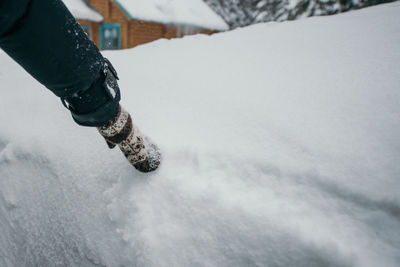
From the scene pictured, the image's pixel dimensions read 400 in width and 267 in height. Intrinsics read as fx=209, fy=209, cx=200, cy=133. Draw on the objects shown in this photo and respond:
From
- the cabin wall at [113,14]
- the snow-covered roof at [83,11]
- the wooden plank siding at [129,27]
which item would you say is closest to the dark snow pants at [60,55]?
the wooden plank siding at [129,27]

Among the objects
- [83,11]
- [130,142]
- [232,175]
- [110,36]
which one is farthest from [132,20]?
[232,175]

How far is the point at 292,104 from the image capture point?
86cm

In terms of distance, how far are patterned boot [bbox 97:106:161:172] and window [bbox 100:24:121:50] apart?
7.12m

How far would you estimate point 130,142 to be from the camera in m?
0.67

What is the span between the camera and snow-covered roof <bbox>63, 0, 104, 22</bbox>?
21.1 feet

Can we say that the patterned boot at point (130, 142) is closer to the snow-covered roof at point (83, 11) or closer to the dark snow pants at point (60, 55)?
the dark snow pants at point (60, 55)

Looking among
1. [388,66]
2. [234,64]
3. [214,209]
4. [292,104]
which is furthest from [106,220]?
[388,66]

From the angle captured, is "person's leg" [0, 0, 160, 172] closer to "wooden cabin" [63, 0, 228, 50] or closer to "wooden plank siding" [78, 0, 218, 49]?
"wooden cabin" [63, 0, 228, 50]

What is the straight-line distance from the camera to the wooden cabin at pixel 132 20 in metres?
6.36

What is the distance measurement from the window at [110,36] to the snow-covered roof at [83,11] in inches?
12.8

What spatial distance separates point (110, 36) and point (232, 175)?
7791 millimetres

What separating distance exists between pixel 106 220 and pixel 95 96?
1.26 ft

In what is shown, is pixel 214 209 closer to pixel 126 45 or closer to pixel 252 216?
pixel 252 216

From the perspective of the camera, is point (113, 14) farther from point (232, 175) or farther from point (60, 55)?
point (232, 175)
